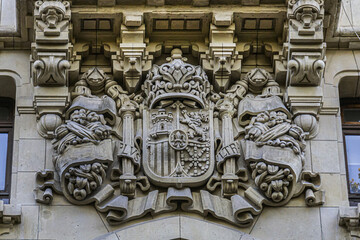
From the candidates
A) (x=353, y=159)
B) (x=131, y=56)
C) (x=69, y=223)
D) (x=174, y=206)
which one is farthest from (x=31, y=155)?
(x=353, y=159)

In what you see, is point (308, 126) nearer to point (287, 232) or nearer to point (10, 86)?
point (287, 232)

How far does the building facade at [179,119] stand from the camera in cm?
1778

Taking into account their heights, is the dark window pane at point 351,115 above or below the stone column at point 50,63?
below

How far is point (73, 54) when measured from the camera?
19.2 m

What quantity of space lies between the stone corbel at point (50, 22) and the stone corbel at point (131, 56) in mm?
908

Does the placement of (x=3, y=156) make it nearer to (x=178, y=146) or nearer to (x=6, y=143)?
(x=6, y=143)

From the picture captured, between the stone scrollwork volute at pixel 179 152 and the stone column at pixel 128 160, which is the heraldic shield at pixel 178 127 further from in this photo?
the stone column at pixel 128 160

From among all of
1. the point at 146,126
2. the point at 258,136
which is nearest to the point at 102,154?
the point at 146,126

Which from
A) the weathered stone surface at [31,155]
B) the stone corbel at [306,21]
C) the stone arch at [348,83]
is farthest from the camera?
the stone arch at [348,83]

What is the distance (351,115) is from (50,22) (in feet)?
16.4

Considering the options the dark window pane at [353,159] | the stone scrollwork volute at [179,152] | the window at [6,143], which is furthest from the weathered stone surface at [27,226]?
the dark window pane at [353,159]

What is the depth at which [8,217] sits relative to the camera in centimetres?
1756

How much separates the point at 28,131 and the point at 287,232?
4.19 m

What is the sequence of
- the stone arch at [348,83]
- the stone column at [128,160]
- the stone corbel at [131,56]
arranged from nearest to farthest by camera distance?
the stone column at [128,160] < the stone corbel at [131,56] < the stone arch at [348,83]
